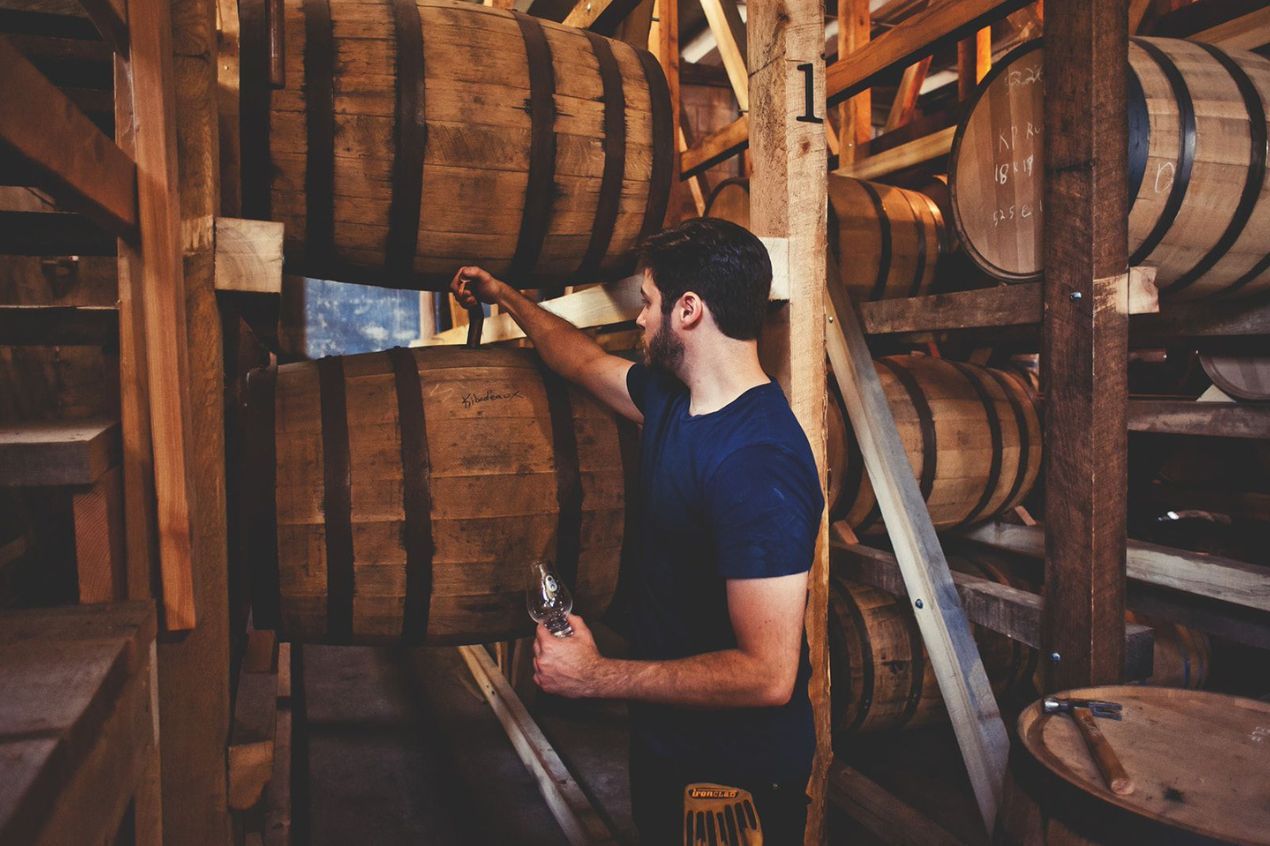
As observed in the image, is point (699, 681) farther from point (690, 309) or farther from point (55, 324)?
point (55, 324)

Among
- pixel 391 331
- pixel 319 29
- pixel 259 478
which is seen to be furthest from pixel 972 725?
pixel 391 331

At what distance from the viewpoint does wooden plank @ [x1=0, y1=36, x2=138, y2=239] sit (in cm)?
74

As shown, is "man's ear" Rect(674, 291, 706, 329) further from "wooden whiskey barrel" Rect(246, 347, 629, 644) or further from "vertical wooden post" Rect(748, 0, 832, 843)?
"wooden whiskey barrel" Rect(246, 347, 629, 644)

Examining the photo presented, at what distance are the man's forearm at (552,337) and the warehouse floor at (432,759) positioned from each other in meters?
1.99

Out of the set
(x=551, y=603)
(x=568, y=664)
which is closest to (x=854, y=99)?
(x=551, y=603)

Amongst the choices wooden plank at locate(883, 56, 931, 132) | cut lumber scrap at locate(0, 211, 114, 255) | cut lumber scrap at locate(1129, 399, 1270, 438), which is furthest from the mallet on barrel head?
wooden plank at locate(883, 56, 931, 132)

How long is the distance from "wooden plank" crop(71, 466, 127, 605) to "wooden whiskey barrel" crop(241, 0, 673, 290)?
1054mm

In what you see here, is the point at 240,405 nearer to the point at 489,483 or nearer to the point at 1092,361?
the point at 489,483

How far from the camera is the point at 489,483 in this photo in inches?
79.7

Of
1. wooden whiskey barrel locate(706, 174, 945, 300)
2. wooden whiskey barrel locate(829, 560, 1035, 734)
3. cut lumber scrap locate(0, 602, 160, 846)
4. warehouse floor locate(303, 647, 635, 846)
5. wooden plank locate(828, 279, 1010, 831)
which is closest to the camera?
cut lumber scrap locate(0, 602, 160, 846)

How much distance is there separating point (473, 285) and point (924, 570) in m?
1.76

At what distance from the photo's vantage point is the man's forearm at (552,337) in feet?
7.34

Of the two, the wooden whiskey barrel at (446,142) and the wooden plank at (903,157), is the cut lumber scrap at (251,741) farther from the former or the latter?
the wooden plank at (903,157)

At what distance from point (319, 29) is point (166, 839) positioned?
1.84 meters
